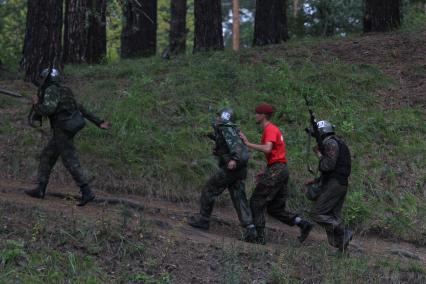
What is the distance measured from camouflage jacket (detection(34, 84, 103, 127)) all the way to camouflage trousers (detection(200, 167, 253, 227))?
2.09 m

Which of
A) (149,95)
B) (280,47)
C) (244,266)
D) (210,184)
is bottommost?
(244,266)

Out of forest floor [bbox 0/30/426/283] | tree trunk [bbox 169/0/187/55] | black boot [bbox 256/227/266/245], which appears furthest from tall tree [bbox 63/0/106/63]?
black boot [bbox 256/227/266/245]

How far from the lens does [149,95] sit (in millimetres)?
13734

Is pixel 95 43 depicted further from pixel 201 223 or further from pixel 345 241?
pixel 345 241

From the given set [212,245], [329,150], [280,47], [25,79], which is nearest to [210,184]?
[212,245]

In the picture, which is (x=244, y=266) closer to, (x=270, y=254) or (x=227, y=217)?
(x=270, y=254)

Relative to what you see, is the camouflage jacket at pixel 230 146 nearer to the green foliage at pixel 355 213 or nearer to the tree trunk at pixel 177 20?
the green foliage at pixel 355 213

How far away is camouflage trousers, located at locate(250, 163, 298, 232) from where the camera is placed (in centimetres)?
953

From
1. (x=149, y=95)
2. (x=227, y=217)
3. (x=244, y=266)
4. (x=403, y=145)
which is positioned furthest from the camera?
(x=149, y=95)

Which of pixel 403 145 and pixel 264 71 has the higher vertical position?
pixel 264 71

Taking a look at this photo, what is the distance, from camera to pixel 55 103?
9586 millimetres

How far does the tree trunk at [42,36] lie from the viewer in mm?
14097

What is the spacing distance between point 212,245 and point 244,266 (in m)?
0.66

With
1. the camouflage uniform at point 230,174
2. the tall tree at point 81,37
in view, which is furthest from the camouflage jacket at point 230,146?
the tall tree at point 81,37
